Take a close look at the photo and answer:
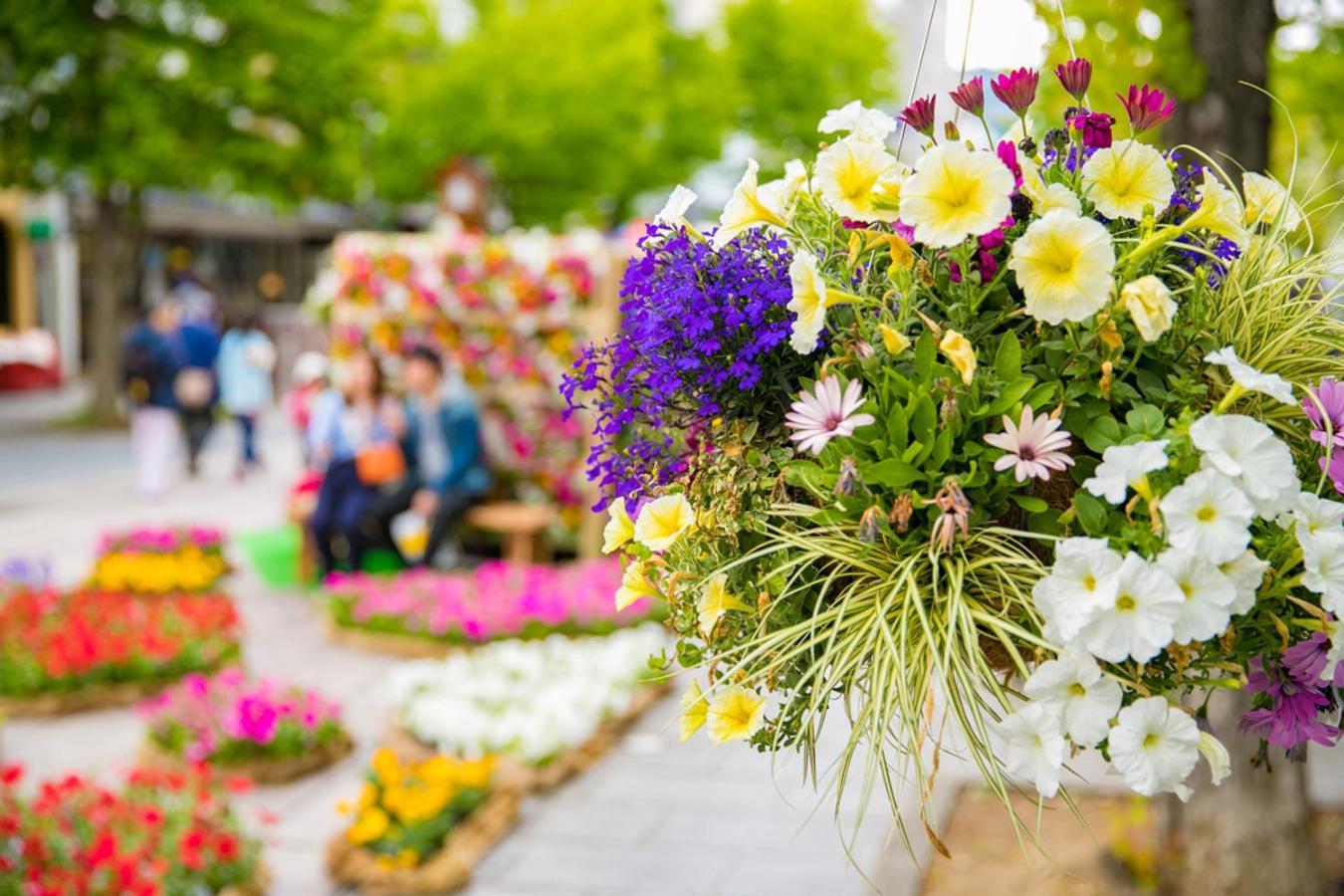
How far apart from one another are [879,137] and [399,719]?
4.75 metres

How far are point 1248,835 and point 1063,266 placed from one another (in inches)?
114

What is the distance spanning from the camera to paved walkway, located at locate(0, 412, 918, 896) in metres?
4.46

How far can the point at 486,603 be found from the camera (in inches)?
293

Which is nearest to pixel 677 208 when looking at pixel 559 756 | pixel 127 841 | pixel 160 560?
pixel 127 841

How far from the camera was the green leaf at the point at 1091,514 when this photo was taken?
1382mm

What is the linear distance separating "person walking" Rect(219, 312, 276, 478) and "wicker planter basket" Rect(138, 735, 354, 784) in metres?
9.11

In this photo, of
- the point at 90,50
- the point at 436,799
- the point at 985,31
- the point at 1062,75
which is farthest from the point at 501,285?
the point at 90,50

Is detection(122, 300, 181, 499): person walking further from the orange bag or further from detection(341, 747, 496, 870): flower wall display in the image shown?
detection(341, 747, 496, 870): flower wall display

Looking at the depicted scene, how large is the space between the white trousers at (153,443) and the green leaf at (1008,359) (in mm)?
11907

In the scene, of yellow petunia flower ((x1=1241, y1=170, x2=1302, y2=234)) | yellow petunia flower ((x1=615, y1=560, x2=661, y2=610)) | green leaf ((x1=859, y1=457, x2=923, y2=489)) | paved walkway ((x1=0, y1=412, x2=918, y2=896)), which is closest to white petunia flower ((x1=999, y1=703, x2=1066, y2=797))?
green leaf ((x1=859, y1=457, x2=923, y2=489))

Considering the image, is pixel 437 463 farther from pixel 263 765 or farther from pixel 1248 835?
pixel 1248 835

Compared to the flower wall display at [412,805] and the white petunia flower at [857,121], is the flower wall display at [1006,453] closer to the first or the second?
the white petunia flower at [857,121]

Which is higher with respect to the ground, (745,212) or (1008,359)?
(745,212)

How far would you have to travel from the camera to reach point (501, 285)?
9.23m
